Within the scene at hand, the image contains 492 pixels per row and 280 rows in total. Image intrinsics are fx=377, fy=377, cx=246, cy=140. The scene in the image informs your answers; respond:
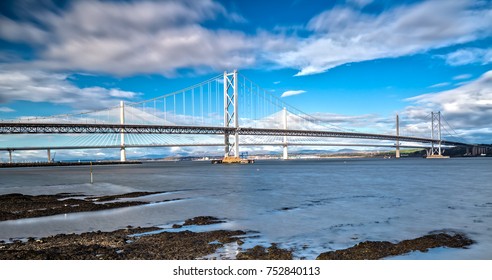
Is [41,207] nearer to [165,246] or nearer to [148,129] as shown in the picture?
[165,246]

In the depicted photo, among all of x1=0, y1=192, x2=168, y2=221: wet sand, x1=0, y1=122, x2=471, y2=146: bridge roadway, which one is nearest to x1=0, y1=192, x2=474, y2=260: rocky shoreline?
x1=0, y1=192, x2=168, y2=221: wet sand

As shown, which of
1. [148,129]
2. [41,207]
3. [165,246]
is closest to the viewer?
[165,246]

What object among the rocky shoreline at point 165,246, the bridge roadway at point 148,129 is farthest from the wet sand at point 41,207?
the bridge roadway at point 148,129

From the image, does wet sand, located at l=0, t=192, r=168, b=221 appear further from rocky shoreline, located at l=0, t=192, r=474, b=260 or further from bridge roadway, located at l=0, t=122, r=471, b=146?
bridge roadway, located at l=0, t=122, r=471, b=146

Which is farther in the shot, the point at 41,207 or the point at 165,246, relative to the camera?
the point at 41,207

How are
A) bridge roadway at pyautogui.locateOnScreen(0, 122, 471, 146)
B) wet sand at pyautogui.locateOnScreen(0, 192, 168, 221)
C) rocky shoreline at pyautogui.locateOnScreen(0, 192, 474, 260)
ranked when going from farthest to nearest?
bridge roadway at pyautogui.locateOnScreen(0, 122, 471, 146) → wet sand at pyautogui.locateOnScreen(0, 192, 168, 221) → rocky shoreline at pyautogui.locateOnScreen(0, 192, 474, 260)

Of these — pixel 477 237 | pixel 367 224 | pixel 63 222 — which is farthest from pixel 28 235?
pixel 477 237

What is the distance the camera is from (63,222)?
1140cm

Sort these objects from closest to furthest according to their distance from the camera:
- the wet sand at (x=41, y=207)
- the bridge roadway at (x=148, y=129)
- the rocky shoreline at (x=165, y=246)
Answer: the rocky shoreline at (x=165, y=246) → the wet sand at (x=41, y=207) → the bridge roadway at (x=148, y=129)

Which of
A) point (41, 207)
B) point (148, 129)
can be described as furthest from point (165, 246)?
point (148, 129)

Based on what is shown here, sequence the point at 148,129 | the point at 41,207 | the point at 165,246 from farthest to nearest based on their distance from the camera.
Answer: the point at 148,129, the point at 41,207, the point at 165,246

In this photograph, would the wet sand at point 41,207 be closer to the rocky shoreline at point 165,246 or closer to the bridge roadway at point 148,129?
the rocky shoreline at point 165,246

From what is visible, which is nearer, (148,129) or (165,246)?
(165,246)

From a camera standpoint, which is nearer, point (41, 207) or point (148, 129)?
point (41, 207)
